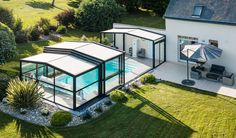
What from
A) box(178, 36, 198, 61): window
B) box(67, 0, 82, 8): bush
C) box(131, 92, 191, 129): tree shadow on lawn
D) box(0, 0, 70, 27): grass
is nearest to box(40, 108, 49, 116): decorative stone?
box(131, 92, 191, 129): tree shadow on lawn

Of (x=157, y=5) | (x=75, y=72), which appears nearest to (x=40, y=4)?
(x=157, y=5)

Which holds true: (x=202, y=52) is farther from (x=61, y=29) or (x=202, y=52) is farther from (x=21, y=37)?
(x=21, y=37)

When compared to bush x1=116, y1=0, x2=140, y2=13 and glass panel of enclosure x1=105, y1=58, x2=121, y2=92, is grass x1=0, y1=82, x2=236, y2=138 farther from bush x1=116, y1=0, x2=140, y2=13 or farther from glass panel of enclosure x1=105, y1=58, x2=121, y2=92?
bush x1=116, y1=0, x2=140, y2=13

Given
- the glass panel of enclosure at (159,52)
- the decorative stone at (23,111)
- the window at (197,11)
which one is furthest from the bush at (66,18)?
the decorative stone at (23,111)

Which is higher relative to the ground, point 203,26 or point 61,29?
point 203,26

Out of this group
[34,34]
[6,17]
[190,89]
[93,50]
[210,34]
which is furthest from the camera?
[34,34]

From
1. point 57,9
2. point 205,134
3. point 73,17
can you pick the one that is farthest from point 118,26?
point 57,9
